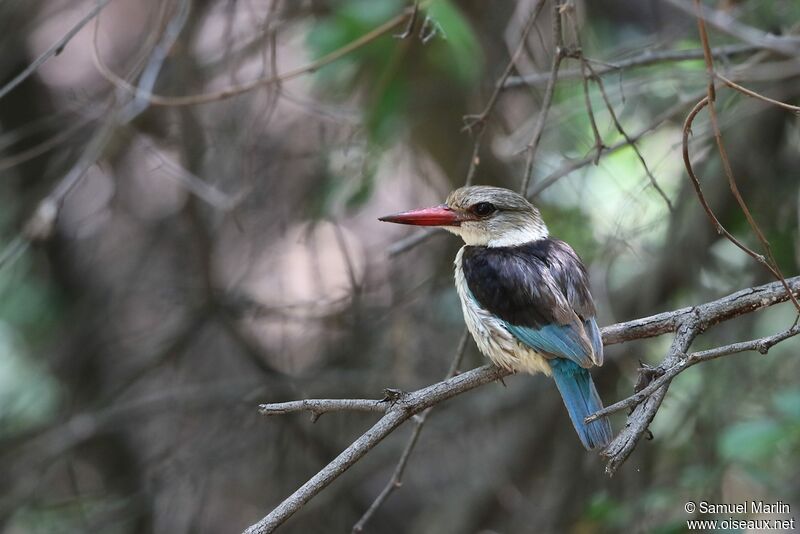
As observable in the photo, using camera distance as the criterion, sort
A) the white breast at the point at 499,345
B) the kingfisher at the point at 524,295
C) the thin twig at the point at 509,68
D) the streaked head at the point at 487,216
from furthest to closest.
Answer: the streaked head at the point at 487,216 < the white breast at the point at 499,345 < the kingfisher at the point at 524,295 < the thin twig at the point at 509,68

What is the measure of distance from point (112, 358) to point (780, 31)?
3.16 m

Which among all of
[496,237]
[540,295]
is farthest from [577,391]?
[496,237]

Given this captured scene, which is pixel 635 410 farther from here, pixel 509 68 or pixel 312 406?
pixel 509 68

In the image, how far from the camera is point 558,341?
2.43 m

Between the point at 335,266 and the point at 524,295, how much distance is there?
2.49m

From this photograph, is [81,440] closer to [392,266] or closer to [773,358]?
[392,266]

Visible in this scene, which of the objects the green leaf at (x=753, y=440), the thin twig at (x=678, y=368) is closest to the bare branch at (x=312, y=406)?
the thin twig at (x=678, y=368)

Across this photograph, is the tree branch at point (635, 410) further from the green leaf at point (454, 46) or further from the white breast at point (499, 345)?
the green leaf at point (454, 46)

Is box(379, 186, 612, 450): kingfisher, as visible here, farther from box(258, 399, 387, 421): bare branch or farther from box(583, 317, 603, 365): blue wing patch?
box(258, 399, 387, 421): bare branch

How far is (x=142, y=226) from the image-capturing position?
4.67 m

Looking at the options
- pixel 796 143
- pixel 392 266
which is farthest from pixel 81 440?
pixel 796 143

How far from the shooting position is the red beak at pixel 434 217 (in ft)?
9.23

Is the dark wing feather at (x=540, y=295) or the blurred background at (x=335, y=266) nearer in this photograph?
the dark wing feather at (x=540, y=295)

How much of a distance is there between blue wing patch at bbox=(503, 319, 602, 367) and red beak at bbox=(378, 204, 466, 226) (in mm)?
479
